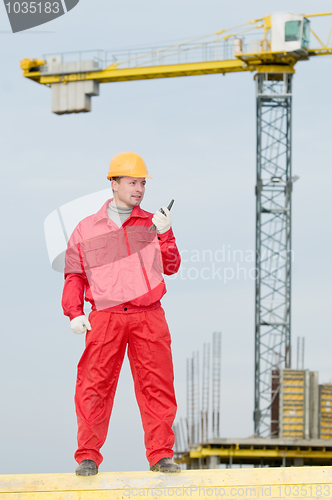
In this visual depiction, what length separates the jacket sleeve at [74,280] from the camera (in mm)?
7504

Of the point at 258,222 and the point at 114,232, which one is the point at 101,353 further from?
the point at 258,222

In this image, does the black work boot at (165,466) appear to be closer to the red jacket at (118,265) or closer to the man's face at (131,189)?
the red jacket at (118,265)

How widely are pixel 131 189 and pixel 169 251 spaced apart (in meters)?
0.68

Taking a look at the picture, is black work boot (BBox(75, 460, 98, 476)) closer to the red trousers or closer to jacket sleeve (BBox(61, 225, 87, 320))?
the red trousers

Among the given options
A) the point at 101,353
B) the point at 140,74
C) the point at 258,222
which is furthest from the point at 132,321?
the point at 140,74

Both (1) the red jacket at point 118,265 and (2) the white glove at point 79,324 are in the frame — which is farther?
(1) the red jacket at point 118,265

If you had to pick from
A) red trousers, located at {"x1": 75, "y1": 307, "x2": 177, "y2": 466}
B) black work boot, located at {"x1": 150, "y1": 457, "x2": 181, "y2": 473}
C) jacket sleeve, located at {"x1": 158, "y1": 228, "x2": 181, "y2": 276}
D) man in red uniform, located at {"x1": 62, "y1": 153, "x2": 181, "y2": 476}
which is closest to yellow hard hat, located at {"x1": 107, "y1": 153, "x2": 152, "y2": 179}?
man in red uniform, located at {"x1": 62, "y1": 153, "x2": 181, "y2": 476}

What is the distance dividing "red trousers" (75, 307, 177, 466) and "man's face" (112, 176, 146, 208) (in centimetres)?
105

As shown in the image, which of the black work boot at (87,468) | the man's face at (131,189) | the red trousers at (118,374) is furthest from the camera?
the man's face at (131,189)

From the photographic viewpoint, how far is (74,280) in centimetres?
Answer: 759

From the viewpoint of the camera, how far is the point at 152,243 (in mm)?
7660

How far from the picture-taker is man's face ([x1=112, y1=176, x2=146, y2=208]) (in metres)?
7.56

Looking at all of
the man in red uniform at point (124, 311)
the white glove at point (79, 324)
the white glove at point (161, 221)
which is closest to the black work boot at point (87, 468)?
the man in red uniform at point (124, 311)

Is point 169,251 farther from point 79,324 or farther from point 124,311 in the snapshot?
point 79,324
